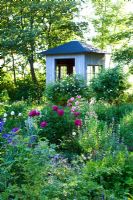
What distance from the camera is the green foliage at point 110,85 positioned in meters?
11.7

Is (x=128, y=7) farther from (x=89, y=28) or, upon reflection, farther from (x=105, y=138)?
(x=105, y=138)

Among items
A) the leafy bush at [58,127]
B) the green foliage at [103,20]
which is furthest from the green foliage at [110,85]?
the green foliage at [103,20]

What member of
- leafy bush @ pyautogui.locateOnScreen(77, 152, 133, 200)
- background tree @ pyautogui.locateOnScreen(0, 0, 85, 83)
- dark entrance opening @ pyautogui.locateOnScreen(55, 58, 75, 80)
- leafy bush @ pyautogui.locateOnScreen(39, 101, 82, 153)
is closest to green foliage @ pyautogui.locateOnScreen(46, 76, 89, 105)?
dark entrance opening @ pyautogui.locateOnScreen(55, 58, 75, 80)

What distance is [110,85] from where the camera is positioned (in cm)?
1175

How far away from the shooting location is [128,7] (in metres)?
20.7

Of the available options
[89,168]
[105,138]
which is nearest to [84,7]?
[105,138]

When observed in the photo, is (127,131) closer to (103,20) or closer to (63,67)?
(63,67)

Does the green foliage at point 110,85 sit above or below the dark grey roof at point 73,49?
below

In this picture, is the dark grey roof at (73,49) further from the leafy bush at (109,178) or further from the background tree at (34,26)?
the leafy bush at (109,178)

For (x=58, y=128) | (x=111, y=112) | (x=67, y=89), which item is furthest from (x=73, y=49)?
(x=58, y=128)

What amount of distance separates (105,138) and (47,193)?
215 cm

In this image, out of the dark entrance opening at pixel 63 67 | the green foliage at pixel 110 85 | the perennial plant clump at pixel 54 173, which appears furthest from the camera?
the dark entrance opening at pixel 63 67

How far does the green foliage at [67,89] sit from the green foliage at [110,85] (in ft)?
1.90

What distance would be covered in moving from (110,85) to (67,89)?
146 cm
